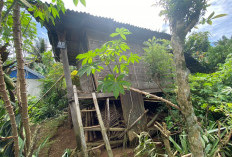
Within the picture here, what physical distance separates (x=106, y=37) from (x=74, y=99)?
301cm

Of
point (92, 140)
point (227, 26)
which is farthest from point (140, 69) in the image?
point (227, 26)

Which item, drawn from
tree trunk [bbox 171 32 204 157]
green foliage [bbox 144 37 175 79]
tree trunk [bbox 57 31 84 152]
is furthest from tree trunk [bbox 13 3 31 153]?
green foliage [bbox 144 37 175 79]

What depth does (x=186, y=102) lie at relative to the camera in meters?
1.25

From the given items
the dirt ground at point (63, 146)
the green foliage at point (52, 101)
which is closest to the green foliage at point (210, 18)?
the dirt ground at point (63, 146)

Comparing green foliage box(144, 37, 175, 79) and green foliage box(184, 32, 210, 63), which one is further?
green foliage box(184, 32, 210, 63)

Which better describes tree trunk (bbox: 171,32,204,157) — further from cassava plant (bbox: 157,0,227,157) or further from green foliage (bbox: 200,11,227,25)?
green foliage (bbox: 200,11,227,25)

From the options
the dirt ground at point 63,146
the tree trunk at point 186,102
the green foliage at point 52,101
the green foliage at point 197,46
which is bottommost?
the dirt ground at point 63,146

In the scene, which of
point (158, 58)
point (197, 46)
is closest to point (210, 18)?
point (158, 58)

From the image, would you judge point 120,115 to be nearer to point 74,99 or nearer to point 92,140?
point 92,140

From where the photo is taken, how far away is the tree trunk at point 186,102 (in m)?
1.20

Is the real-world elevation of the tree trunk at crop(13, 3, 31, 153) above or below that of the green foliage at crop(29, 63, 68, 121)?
above

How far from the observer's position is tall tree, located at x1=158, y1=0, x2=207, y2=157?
1.24 metres

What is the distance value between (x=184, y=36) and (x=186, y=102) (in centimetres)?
70

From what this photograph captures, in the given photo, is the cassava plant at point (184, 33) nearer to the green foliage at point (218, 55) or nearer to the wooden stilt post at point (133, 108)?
the wooden stilt post at point (133, 108)
